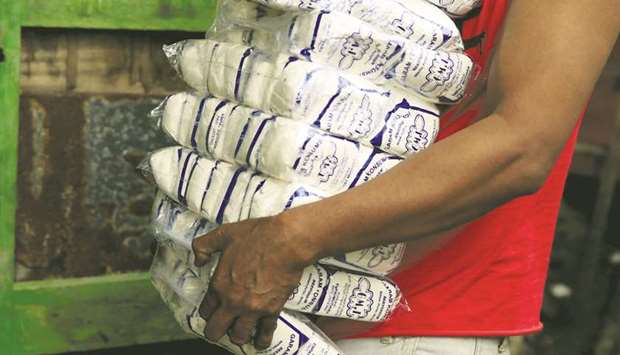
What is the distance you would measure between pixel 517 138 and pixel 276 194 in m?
0.39

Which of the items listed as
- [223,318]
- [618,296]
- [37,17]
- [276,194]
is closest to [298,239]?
[276,194]

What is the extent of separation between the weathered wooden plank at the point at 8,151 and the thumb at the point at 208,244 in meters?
1.04

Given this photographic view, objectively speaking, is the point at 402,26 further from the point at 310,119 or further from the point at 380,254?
the point at 380,254

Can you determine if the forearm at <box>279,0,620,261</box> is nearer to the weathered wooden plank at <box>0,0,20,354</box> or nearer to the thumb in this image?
the thumb

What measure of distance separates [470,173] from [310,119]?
27cm

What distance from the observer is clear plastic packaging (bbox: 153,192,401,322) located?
1.74 meters

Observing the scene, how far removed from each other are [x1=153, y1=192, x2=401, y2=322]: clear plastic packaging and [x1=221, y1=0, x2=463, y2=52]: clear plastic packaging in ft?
1.34

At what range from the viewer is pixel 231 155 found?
1.77 meters

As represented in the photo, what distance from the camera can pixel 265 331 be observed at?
1.72 metres

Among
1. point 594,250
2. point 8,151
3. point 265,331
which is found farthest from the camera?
point 594,250

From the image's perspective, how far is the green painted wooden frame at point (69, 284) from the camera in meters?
2.61

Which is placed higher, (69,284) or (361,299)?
(361,299)

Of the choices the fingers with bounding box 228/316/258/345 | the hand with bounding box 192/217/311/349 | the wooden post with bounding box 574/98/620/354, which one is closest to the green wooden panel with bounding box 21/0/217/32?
the hand with bounding box 192/217/311/349

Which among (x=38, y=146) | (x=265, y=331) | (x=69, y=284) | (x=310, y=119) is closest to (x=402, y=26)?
(x=310, y=119)
